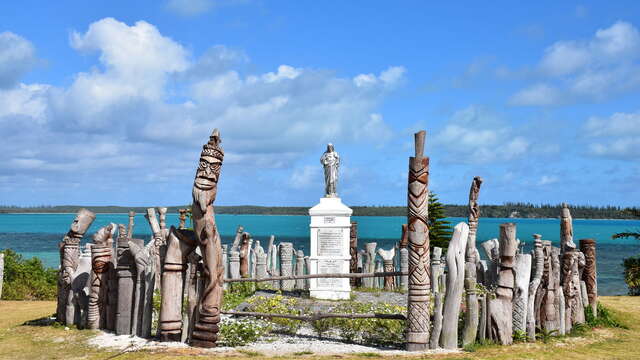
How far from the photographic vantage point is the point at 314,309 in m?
12.7

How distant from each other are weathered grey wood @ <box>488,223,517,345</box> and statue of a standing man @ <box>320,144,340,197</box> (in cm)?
617

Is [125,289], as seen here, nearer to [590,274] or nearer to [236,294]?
[236,294]

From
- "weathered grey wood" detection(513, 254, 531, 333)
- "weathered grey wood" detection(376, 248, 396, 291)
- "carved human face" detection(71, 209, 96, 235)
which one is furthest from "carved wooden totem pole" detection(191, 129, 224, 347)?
"weathered grey wood" detection(376, 248, 396, 291)

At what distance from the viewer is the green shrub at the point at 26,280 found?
17.7m

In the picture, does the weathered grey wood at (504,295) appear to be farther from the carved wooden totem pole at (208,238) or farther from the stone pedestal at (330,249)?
the stone pedestal at (330,249)

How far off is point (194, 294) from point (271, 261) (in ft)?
35.3

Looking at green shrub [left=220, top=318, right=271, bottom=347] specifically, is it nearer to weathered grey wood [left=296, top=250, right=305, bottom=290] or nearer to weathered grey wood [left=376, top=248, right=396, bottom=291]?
weathered grey wood [left=296, top=250, right=305, bottom=290]

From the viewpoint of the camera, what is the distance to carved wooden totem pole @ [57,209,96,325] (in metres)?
11.0

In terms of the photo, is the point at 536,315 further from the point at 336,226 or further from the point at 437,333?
the point at 336,226

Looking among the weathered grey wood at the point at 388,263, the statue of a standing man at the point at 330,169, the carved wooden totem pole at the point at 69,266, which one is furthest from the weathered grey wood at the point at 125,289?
the weathered grey wood at the point at 388,263

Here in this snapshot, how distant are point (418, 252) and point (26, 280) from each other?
14778mm

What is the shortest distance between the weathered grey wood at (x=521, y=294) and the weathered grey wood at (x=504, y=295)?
14 centimetres

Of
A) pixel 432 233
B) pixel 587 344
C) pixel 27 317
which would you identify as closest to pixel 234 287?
pixel 27 317

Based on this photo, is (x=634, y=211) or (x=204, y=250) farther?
(x=634, y=211)
